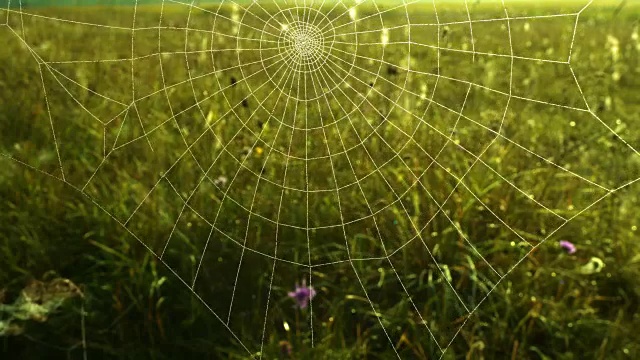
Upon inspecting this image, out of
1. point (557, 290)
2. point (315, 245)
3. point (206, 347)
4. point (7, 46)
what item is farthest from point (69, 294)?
point (7, 46)

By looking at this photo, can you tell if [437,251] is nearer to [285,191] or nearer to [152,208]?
[285,191]

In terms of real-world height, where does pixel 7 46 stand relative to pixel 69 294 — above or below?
above

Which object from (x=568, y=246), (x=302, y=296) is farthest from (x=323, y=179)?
(x=568, y=246)

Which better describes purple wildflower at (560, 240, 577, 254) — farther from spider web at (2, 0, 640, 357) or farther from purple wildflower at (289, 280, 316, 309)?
purple wildflower at (289, 280, 316, 309)

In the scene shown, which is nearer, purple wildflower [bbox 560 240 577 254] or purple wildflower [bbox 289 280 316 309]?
purple wildflower [bbox 289 280 316 309]

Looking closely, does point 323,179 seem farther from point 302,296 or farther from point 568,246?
point 568,246

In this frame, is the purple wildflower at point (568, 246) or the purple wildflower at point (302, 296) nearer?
the purple wildflower at point (302, 296)

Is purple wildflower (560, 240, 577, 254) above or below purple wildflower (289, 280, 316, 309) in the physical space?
above

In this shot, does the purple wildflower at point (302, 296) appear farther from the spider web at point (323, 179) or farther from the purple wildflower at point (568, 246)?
the purple wildflower at point (568, 246)

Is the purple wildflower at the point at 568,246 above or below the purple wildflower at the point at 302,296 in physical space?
above

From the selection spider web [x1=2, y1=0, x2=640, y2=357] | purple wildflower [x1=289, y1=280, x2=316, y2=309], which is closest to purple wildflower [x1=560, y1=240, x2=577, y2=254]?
spider web [x1=2, y1=0, x2=640, y2=357]

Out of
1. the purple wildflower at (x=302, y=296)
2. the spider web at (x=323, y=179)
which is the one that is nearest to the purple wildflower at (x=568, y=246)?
the spider web at (x=323, y=179)
